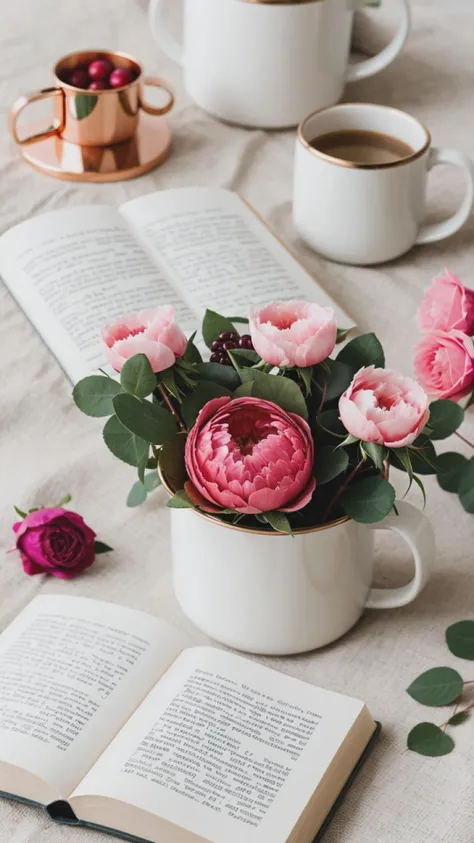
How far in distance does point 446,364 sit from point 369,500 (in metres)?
0.13

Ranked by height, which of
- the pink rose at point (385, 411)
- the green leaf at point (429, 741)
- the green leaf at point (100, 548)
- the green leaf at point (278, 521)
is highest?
the pink rose at point (385, 411)

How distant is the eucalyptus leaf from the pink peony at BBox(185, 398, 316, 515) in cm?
2

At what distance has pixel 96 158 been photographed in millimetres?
1139

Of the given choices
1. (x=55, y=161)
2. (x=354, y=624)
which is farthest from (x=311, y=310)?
(x=55, y=161)

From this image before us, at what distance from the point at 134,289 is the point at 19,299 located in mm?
109

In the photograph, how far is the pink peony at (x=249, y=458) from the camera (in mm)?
534

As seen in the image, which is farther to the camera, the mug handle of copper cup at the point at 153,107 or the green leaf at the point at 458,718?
the mug handle of copper cup at the point at 153,107

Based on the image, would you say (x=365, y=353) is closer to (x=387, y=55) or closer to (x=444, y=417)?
(x=444, y=417)

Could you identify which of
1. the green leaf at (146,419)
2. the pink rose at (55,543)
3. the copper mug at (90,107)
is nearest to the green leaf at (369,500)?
the green leaf at (146,419)

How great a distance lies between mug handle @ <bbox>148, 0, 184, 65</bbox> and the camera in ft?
3.92

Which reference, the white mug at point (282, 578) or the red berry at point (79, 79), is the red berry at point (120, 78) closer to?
the red berry at point (79, 79)

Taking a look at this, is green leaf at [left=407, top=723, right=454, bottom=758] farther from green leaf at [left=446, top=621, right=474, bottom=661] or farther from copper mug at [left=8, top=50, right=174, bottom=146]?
copper mug at [left=8, top=50, right=174, bottom=146]

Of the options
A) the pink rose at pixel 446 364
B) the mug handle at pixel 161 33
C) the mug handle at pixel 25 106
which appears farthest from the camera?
the mug handle at pixel 161 33

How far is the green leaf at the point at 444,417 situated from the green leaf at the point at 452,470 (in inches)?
5.5
